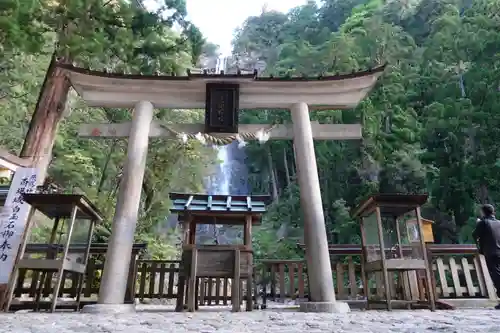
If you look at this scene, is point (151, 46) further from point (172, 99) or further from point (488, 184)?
point (488, 184)

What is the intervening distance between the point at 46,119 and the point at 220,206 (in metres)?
4.18

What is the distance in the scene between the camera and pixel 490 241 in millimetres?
5852

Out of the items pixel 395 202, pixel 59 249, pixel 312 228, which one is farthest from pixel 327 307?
pixel 59 249

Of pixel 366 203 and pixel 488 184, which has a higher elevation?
pixel 488 184

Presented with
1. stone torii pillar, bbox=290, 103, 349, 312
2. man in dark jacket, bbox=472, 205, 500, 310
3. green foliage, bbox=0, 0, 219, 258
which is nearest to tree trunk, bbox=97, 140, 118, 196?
green foliage, bbox=0, 0, 219, 258

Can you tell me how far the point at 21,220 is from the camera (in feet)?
22.1

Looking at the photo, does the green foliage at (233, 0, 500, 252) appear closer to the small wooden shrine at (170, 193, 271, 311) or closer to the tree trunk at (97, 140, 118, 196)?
the tree trunk at (97, 140, 118, 196)

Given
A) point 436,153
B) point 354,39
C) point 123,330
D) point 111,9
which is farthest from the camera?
point 354,39

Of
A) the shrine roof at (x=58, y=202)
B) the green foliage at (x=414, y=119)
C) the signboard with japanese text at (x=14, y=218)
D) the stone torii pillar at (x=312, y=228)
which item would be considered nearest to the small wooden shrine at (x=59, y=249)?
the shrine roof at (x=58, y=202)

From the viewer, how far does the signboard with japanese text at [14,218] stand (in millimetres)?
6395

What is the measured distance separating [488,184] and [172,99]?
13.4m

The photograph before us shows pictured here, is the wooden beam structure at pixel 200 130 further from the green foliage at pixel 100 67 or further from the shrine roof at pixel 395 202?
the shrine roof at pixel 395 202

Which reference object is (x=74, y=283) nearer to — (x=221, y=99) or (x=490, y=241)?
(x=221, y=99)

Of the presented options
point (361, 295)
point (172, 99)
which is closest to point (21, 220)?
point (172, 99)
